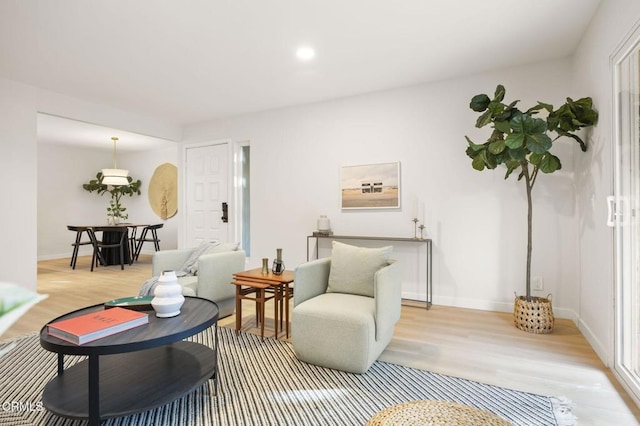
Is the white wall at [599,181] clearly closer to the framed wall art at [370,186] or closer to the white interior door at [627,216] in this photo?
the white interior door at [627,216]

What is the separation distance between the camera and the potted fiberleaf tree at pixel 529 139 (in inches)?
110

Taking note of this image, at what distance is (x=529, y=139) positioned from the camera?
2.85m

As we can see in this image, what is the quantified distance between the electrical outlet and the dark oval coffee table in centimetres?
307

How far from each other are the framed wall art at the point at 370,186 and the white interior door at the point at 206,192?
200 cm

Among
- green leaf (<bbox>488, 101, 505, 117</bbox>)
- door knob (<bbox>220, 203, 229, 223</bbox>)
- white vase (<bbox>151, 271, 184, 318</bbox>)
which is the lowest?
white vase (<bbox>151, 271, 184, 318</bbox>)

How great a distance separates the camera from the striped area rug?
181 centimetres

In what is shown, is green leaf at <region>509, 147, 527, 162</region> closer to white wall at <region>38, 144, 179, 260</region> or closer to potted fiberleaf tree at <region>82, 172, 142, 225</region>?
white wall at <region>38, 144, 179, 260</region>

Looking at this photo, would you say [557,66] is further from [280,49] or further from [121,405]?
[121,405]

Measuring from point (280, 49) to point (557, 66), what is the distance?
8.70 ft

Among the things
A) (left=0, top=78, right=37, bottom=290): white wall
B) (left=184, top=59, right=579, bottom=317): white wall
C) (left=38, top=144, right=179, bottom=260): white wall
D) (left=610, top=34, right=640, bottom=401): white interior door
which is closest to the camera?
(left=610, top=34, right=640, bottom=401): white interior door

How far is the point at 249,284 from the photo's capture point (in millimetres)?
2936

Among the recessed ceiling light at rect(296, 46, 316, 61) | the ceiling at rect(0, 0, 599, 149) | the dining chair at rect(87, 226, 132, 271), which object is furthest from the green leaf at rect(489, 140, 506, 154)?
the dining chair at rect(87, 226, 132, 271)

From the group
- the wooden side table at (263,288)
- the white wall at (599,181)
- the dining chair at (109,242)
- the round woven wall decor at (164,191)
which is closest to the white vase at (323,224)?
the wooden side table at (263,288)

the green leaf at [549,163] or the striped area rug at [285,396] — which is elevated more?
the green leaf at [549,163]
